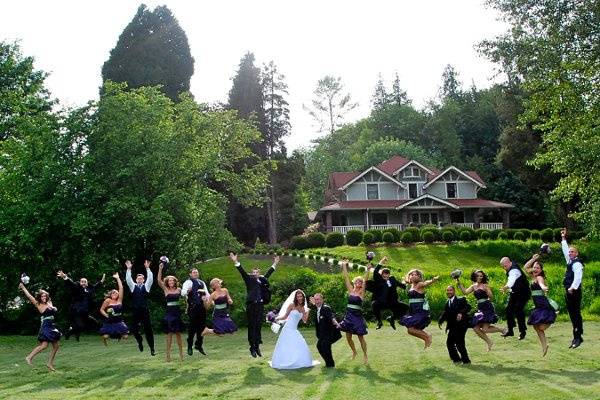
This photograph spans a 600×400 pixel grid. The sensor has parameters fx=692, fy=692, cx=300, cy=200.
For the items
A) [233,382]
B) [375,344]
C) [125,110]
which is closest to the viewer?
[233,382]

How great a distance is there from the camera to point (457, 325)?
50.0 ft

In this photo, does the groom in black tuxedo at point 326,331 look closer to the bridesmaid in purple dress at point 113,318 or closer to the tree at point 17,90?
the bridesmaid in purple dress at point 113,318

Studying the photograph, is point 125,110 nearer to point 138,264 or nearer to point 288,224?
point 138,264

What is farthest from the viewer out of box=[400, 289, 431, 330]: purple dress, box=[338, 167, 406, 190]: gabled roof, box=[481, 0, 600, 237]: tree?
box=[338, 167, 406, 190]: gabled roof

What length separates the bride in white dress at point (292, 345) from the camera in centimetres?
1573

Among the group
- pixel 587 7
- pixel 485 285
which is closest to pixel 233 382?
pixel 485 285

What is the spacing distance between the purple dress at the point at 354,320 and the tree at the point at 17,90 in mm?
31557

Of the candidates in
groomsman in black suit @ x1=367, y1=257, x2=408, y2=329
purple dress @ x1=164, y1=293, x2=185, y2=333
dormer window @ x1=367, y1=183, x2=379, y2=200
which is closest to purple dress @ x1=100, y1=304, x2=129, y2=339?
purple dress @ x1=164, y1=293, x2=185, y2=333

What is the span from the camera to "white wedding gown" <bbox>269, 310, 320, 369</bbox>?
1571 centimetres

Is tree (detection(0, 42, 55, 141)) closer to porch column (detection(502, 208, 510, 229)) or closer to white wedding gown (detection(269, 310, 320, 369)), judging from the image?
white wedding gown (detection(269, 310, 320, 369))

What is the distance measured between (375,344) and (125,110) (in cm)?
1764

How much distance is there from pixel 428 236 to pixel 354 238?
5854mm

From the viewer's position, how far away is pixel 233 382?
13891 millimetres

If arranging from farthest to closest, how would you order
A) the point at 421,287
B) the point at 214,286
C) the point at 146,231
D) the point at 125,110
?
the point at 125,110, the point at 146,231, the point at 214,286, the point at 421,287
